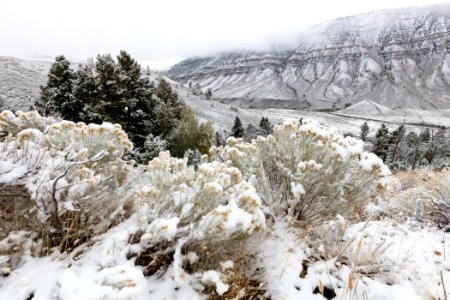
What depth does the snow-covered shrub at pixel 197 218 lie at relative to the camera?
5.49 feet

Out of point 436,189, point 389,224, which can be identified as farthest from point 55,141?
point 436,189

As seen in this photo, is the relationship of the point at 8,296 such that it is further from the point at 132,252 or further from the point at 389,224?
the point at 389,224

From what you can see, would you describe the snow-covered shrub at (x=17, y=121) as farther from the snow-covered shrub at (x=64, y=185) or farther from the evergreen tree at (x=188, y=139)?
the evergreen tree at (x=188, y=139)

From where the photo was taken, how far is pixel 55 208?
1.79 metres

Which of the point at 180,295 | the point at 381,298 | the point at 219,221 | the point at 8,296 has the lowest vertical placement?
the point at 381,298

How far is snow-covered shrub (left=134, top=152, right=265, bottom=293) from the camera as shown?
1673 millimetres

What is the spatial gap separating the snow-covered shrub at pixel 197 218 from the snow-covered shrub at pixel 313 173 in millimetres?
637

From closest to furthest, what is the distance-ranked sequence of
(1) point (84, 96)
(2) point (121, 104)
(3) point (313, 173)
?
(3) point (313, 173)
(1) point (84, 96)
(2) point (121, 104)

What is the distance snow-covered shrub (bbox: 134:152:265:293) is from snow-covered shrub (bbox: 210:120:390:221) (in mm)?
637

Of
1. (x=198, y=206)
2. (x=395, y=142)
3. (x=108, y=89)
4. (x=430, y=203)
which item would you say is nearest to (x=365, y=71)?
(x=395, y=142)

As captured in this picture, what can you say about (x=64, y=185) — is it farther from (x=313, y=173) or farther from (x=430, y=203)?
(x=430, y=203)

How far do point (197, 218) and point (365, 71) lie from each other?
616ft

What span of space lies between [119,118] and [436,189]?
678 inches

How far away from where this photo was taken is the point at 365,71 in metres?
165
